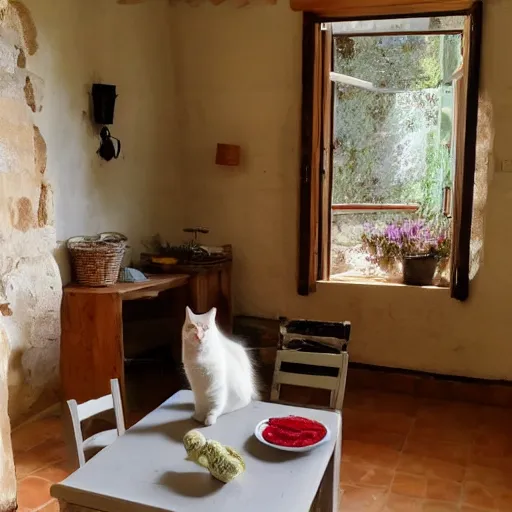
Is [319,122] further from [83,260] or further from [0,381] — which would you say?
[0,381]

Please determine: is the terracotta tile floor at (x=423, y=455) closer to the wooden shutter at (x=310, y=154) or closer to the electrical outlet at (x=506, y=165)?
the wooden shutter at (x=310, y=154)

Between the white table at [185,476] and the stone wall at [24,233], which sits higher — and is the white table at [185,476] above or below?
below

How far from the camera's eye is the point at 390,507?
2346 millimetres

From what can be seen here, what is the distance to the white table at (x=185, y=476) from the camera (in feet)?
4.34

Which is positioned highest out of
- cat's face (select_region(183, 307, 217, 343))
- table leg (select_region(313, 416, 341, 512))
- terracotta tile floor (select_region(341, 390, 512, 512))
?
cat's face (select_region(183, 307, 217, 343))

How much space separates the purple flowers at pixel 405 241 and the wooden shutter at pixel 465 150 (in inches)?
6.6

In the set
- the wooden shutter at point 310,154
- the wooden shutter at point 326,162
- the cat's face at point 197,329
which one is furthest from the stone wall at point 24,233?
the wooden shutter at point 326,162

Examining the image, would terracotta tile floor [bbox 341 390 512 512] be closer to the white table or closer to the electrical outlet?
the white table

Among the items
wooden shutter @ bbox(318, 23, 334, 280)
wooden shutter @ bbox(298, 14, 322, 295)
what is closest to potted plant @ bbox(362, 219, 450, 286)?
wooden shutter @ bbox(318, 23, 334, 280)

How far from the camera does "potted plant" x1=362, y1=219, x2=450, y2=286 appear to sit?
11.4 ft

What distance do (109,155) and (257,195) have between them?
951 millimetres

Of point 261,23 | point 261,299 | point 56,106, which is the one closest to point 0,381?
point 56,106

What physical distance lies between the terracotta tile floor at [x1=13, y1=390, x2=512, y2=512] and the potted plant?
751 mm

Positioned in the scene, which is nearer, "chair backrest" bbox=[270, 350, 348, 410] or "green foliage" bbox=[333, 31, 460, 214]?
"chair backrest" bbox=[270, 350, 348, 410]
